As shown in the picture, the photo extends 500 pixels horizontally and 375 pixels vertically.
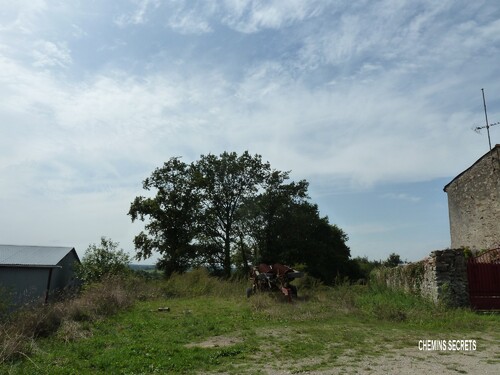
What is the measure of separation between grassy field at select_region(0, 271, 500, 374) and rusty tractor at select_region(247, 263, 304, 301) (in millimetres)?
620

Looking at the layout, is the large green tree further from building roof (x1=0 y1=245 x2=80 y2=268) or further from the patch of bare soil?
the patch of bare soil

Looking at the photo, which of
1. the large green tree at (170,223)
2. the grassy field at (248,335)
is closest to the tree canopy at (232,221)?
the large green tree at (170,223)

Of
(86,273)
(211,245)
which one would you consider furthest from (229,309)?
(211,245)

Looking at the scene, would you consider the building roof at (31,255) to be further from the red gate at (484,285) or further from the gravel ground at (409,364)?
the red gate at (484,285)

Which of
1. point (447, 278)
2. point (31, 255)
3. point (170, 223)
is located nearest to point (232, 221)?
point (170, 223)

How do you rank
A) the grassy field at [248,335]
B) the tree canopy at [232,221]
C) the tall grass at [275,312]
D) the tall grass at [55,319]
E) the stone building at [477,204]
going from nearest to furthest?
the grassy field at [248,335], the tall grass at [55,319], the tall grass at [275,312], the stone building at [477,204], the tree canopy at [232,221]

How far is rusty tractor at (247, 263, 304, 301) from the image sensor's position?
1669 cm

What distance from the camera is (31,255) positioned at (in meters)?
25.9

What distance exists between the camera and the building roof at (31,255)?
24147 millimetres

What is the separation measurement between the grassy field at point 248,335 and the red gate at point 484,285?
105 centimetres

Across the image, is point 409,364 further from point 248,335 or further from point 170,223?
point 170,223

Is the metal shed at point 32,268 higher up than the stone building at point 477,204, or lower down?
lower down

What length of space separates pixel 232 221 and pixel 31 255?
54.4ft

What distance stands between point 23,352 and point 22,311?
324cm
